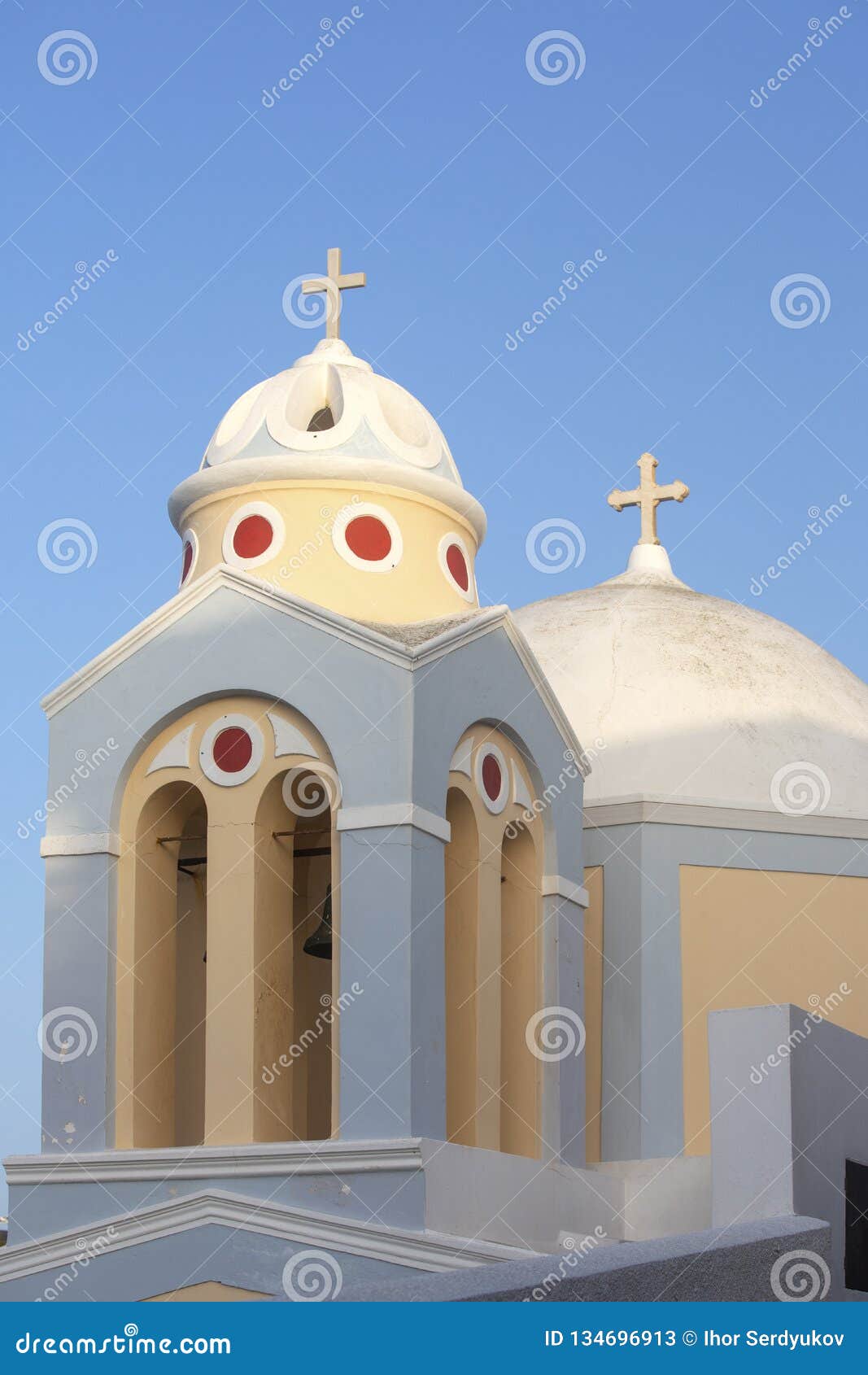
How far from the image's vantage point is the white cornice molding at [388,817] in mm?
12906

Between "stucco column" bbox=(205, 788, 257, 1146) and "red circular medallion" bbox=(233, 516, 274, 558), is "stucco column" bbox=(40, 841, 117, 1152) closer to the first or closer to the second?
"stucco column" bbox=(205, 788, 257, 1146)

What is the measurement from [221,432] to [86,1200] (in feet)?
19.2

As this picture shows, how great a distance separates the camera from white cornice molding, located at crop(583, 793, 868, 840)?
53.5ft

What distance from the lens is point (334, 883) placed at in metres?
13.1

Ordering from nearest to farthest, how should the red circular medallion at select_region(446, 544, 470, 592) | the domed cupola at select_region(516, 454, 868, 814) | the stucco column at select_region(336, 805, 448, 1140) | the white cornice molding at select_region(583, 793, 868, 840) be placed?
the stucco column at select_region(336, 805, 448, 1140) < the red circular medallion at select_region(446, 544, 470, 592) < the white cornice molding at select_region(583, 793, 868, 840) < the domed cupola at select_region(516, 454, 868, 814)

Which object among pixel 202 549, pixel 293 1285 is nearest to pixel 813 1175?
pixel 293 1285

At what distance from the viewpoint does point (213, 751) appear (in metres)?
13.8

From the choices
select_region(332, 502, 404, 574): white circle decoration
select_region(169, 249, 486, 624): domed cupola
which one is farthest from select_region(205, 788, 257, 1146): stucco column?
select_region(332, 502, 404, 574): white circle decoration

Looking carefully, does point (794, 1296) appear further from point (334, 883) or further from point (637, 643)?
point (637, 643)

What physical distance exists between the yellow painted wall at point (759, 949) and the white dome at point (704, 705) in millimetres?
637

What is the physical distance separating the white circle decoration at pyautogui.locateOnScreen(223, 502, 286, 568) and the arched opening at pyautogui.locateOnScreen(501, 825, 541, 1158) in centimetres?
264

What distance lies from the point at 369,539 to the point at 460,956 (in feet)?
10.2

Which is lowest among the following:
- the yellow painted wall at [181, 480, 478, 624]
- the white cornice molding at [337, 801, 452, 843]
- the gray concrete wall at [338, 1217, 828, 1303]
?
the gray concrete wall at [338, 1217, 828, 1303]

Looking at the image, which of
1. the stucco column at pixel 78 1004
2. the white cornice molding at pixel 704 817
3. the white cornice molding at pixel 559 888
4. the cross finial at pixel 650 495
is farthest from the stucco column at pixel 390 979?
the cross finial at pixel 650 495
